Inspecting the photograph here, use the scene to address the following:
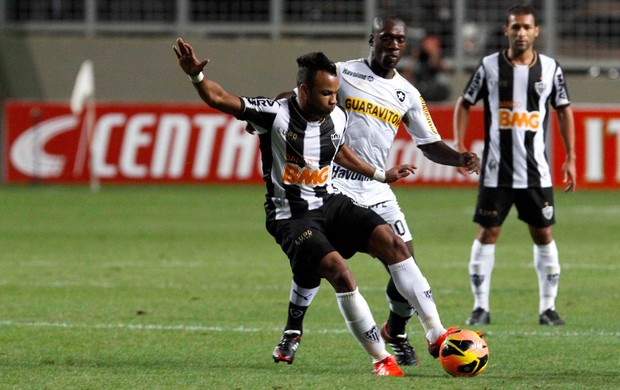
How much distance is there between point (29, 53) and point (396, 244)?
2125cm

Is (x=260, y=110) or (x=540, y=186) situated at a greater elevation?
(x=260, y=110)

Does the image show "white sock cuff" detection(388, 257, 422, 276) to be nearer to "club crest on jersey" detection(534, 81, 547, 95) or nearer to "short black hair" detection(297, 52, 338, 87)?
"short black hair" detection(297, 52, 338, 87)

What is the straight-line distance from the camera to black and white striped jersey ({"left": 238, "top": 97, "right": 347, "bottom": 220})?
7172 millimetres

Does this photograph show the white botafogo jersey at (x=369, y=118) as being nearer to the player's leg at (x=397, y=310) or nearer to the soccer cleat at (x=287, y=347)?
the player's leg at (x=397, y=310)

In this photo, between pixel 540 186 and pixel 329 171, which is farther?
pixel 540 186

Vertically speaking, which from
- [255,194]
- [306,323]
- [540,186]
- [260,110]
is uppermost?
[260,110]

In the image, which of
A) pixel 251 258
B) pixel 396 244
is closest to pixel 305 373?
pixel 396 244

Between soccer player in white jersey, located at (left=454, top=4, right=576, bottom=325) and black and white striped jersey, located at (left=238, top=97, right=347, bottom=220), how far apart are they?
8.06 feet

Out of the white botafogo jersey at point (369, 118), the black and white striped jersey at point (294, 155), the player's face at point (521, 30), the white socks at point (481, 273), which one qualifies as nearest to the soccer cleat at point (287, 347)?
the black and white striped jersey at point (294, 155)

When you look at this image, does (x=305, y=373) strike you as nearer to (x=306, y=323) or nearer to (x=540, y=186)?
(x=306, y=323)

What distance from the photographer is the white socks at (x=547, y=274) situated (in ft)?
31.2

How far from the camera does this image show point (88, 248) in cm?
1464

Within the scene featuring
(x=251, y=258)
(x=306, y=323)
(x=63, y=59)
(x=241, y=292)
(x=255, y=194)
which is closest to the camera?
(x=306, y=323)

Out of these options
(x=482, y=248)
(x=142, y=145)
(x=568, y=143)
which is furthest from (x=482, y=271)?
(x=142, y=145)
